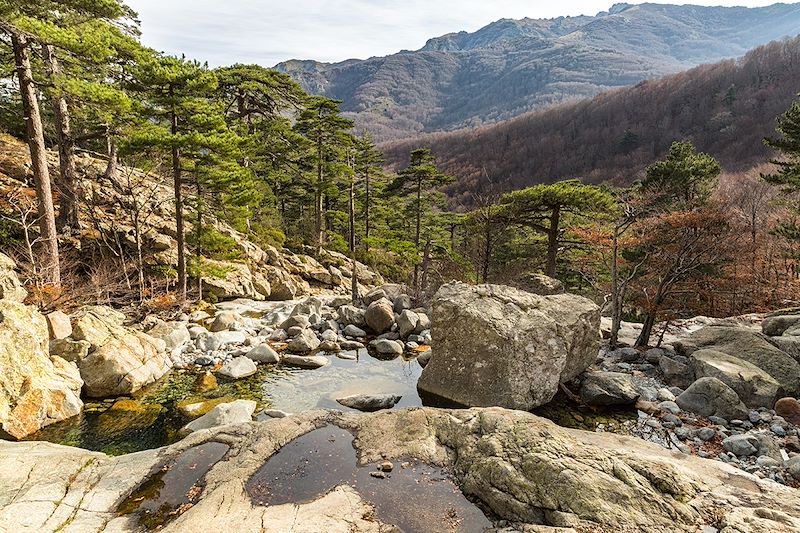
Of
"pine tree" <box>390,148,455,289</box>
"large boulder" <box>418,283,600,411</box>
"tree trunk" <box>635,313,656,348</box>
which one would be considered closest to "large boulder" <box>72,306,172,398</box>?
"large boulder" <box>418,283,600,411</box>

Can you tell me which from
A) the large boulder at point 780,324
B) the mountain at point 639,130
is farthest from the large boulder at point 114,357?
the mountain at point 639,130

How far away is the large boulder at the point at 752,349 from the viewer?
9.40m

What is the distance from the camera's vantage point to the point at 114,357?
9547mm

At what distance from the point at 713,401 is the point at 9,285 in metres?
16.0

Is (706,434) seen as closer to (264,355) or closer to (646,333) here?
(646,333)

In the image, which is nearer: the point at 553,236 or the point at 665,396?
the point at 665,396

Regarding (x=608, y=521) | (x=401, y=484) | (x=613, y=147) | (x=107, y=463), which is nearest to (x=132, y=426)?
(x=107, y=463)

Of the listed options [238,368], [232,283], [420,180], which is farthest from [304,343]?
[420,180]

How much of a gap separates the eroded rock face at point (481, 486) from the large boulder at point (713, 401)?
3175 millimetres

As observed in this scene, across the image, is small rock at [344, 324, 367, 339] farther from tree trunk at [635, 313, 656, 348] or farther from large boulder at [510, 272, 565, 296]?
tree trunk at [635, 313, 656, 348]

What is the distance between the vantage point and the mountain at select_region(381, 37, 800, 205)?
7381cm

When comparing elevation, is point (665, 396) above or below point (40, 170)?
below

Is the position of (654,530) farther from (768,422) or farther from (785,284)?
(785,284)

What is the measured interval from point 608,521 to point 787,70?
117196 mm
